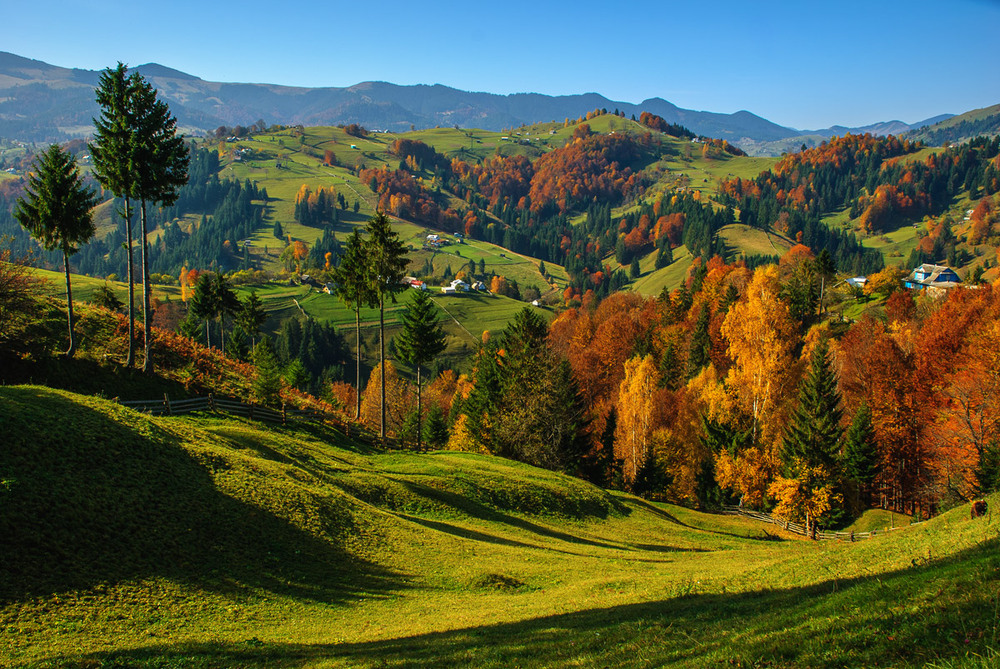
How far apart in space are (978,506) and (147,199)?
43.1 metres

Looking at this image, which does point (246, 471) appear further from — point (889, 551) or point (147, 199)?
point (889, 551)

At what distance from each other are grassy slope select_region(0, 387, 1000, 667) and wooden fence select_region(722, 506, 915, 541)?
1713 centimetres

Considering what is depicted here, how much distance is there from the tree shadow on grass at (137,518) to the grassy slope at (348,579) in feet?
0.24

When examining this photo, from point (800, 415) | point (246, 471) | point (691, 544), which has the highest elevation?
point (246, 471)

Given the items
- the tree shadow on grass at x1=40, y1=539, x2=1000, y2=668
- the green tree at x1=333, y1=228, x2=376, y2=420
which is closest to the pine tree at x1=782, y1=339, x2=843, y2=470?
the tree shadow on grass at x1=40, y1=539, x2=1000, y2=668

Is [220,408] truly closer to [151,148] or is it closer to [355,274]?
[355,274]

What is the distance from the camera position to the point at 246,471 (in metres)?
24.7

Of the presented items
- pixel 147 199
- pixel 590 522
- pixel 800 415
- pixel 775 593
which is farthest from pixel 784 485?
pixel 147 199

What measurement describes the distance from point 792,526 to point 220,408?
4829 cm

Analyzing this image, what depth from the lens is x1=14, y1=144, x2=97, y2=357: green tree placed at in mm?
30891

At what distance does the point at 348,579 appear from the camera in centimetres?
2006

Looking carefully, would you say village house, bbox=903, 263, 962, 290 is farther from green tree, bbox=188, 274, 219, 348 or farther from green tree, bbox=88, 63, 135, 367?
green tree, bbox=88, 63, 135, 367

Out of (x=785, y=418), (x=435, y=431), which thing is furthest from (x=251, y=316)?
(x=785, y=418)

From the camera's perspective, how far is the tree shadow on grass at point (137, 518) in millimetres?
15477
